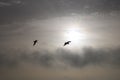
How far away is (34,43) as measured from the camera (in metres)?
133

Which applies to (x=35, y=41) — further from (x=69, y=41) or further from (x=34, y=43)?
(x=69, y=41)

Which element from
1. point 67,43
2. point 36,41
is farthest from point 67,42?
point 36,41

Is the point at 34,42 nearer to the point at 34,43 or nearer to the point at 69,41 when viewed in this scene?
the point at 34,43

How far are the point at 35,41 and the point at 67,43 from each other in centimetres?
1869

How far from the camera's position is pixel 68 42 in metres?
143

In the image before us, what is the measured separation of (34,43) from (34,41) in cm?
226

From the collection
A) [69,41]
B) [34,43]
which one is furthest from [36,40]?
[69,41]

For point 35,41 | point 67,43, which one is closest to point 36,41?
point 35,41

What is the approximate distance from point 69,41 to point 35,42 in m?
18.7

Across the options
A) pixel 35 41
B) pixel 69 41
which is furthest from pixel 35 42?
pixel 69 41

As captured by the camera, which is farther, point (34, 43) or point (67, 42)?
point (67, 42)

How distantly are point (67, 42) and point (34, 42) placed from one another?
64.0ft

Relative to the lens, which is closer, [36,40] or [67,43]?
[36,40]

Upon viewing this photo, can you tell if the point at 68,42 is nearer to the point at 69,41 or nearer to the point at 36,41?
the point at 69,41
